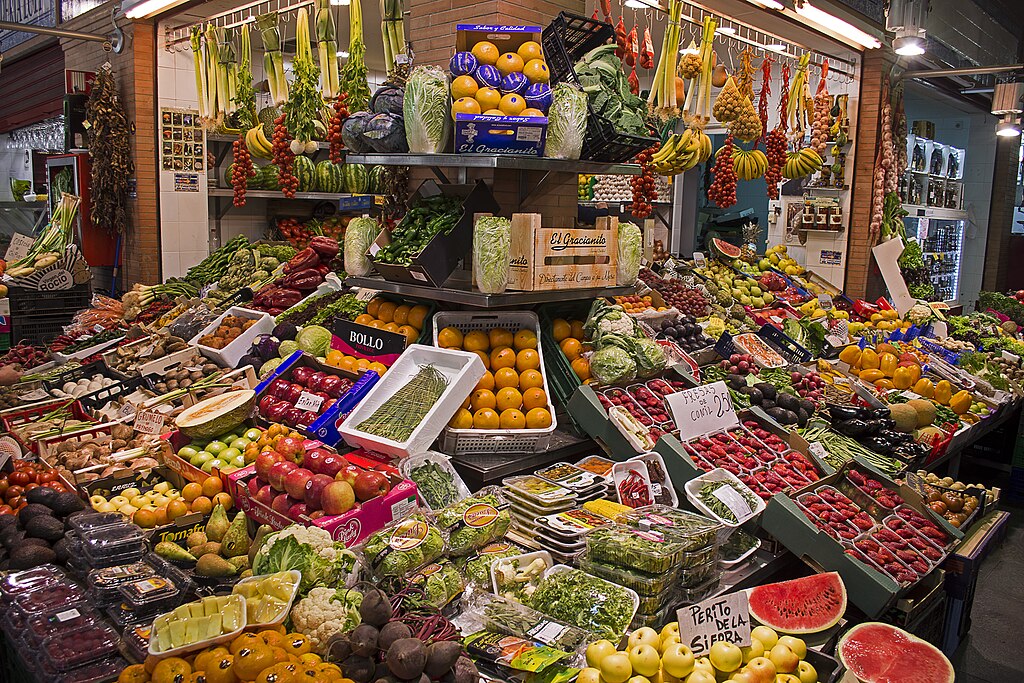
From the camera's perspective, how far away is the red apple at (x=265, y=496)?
10.2 ft

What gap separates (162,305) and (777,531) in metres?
5.83

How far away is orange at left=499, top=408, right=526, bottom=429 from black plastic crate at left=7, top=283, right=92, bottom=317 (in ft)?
18.9

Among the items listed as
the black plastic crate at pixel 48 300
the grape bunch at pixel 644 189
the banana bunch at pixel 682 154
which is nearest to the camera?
the grape bunch at pixel 644 189

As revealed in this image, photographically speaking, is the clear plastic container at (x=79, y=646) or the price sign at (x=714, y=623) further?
the price sign at (x=714, y=623)

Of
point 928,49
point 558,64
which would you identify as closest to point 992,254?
point 928,49

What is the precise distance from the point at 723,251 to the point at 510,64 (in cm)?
490

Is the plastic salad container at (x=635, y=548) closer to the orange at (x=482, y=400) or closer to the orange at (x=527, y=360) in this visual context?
the orange at (x=482, y=400)

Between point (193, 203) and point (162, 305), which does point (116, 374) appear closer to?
point (162, 305)

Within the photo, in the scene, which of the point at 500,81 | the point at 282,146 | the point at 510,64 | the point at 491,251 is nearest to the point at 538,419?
the point at 491,251

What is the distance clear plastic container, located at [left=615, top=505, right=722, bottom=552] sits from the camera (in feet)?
9.25

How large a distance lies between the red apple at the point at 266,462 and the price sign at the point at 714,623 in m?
1.66

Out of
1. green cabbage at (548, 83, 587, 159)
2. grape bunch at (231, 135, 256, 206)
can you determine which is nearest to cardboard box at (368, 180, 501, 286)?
green cabbage at (548, 83, 587, 159)

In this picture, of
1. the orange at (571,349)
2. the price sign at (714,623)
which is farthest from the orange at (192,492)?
the price sign at (714,623)

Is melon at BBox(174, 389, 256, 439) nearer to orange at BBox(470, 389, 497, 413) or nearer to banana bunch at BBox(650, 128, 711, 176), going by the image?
orange at BBox(470, 389, 497, 413)
